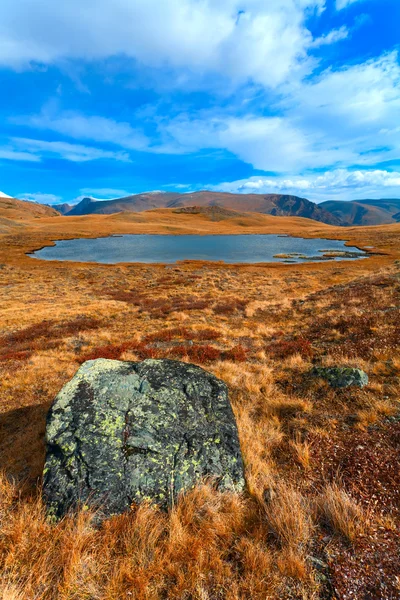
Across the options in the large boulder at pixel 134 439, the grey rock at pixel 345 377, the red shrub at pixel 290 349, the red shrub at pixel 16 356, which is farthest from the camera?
the red shrub at pixel 16 356

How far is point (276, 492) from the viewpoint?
14.3ft

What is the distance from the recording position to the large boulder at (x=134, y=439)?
431cm

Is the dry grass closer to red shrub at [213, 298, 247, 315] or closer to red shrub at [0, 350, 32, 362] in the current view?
red shrub at [0, 350, 32, 362]

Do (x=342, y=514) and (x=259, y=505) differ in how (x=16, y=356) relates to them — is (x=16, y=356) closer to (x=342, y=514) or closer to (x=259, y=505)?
(x=259, y=505)

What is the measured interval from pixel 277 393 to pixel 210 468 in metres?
4.52

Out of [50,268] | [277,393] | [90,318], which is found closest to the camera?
[277,393]

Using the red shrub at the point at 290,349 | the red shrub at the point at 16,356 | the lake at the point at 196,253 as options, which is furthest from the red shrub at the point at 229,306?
the lake at the point at 196,253

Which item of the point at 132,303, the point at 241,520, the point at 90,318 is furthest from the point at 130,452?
the point at 132,303

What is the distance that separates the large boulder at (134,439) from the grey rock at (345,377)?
411 centimetres

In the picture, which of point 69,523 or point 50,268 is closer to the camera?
point 69,523

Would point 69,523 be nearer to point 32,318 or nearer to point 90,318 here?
point 90,318

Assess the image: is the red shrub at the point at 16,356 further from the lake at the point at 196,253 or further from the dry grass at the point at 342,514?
the lake at the point at 196,253

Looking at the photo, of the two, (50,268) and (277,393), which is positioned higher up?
(277,393)

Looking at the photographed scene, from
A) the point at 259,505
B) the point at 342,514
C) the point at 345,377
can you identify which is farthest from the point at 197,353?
the point at 342,514
